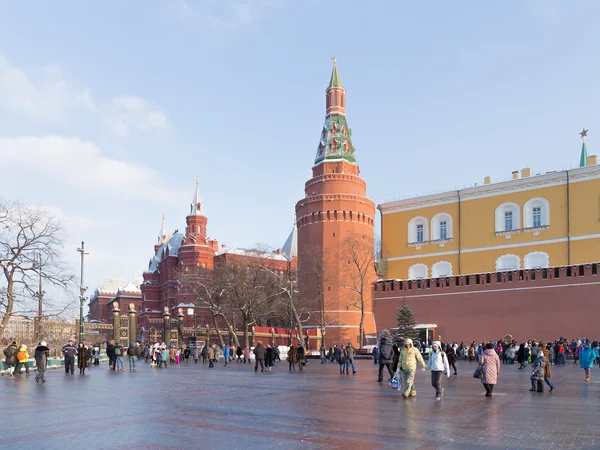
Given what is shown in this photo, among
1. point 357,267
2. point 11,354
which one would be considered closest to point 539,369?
point 11,354

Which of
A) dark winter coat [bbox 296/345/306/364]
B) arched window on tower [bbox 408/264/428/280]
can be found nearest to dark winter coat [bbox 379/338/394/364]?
dark winter coat [bbox 296/345/306/364]

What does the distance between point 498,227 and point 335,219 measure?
1250cm

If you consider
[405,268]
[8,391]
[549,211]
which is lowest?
[8,391]

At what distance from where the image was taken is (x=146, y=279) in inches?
3162

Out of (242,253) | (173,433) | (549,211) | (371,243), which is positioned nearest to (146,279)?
(242,253)

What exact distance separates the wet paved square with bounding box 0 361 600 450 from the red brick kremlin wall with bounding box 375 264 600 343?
24.1 m

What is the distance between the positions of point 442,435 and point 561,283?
33890 millimetres

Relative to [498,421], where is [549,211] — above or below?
above

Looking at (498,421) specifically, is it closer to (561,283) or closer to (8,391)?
(8,391)

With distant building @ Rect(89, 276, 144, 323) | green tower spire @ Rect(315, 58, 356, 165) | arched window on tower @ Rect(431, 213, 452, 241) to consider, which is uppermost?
green tower spire @ Rect(315, 58, 356, 165)

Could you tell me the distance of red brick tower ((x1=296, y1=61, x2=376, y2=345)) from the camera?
165 ft

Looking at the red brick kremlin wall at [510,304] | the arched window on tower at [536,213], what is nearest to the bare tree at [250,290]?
the red brick kremlin wall at [510,304]

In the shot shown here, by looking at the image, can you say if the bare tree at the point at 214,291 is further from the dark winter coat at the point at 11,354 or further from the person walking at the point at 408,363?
the person walking at the point at 408,363

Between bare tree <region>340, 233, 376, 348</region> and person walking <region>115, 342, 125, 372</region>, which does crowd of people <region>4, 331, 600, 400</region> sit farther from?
bare tree <region>340, 233, 376, 348</region>
